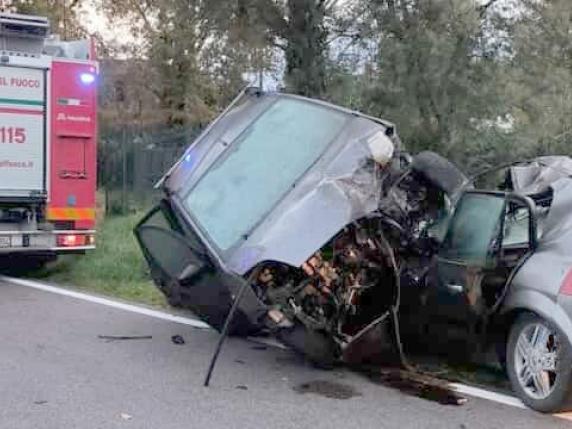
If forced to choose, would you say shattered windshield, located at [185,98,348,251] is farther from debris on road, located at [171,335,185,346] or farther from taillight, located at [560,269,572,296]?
taillight, located at [560,269,572,296]

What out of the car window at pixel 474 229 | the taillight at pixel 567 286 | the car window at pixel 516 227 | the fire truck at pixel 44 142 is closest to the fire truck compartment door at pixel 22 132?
the fire truck at pixel 44 142

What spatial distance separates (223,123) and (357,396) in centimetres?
265

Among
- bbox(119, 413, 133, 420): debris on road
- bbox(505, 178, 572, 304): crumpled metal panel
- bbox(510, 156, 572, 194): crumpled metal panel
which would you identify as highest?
bbox(510, 156, 572, 194): crumpled metal panel

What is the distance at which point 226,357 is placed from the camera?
6980mm

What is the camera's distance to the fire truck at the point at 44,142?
34.6 feet

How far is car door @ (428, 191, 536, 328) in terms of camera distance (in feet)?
19.9

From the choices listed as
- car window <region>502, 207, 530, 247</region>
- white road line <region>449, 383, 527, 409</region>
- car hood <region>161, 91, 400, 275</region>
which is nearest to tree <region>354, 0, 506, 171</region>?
car hood <region>161, 91, 400, 275</region>

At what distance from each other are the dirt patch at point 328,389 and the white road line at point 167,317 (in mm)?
777

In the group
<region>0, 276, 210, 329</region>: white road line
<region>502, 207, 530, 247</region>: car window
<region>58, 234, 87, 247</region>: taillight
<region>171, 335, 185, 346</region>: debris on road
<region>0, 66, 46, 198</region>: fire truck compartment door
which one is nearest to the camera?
<region>502, 207, 530, 247</region>: car window

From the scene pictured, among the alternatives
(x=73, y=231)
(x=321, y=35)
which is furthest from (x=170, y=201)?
(x=321, y=35)

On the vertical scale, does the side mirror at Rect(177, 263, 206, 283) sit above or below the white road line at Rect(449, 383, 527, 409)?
above

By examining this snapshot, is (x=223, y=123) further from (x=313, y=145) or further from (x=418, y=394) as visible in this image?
(x=418, y=394)

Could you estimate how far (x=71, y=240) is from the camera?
35.6 ft

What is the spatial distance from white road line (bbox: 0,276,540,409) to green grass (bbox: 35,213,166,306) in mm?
308
